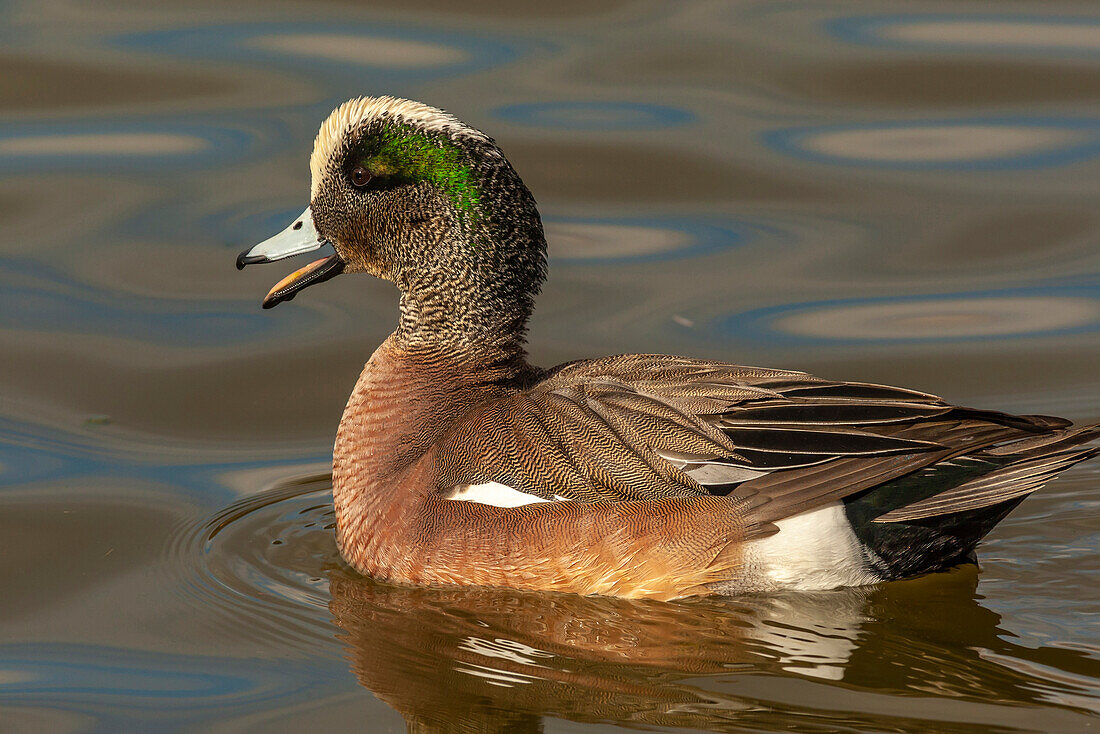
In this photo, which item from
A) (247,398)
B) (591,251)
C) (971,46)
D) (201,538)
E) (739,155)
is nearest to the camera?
(201,538)

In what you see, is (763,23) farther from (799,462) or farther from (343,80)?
(799,462)

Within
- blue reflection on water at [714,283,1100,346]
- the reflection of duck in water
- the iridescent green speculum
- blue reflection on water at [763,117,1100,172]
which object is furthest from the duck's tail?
blue reflection on water at [763,117,1100,172]

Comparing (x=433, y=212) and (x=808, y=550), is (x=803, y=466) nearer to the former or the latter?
(x=808, y=550)

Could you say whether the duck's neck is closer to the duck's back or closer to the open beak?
the duck's back

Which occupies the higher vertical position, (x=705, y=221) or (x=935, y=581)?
(x=705, y=221)

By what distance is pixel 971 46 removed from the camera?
10.3 meters

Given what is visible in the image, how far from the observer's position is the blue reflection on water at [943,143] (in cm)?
923

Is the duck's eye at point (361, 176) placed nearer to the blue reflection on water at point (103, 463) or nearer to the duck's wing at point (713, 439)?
the duck's wing at point (713, 439)

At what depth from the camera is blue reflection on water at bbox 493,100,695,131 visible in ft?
31.7

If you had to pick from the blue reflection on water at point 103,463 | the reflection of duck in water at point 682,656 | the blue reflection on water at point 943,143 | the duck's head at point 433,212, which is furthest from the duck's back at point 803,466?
the blue reflection on water at point 943,143

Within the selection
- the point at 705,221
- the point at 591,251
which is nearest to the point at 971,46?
the point at 705,221

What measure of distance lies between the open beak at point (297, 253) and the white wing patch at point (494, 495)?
Answer: 45.6 inches

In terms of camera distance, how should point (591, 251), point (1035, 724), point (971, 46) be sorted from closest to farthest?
point (1035, 724) → point (591, 251) → point (971, 46)

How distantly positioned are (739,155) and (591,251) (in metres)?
1.40
